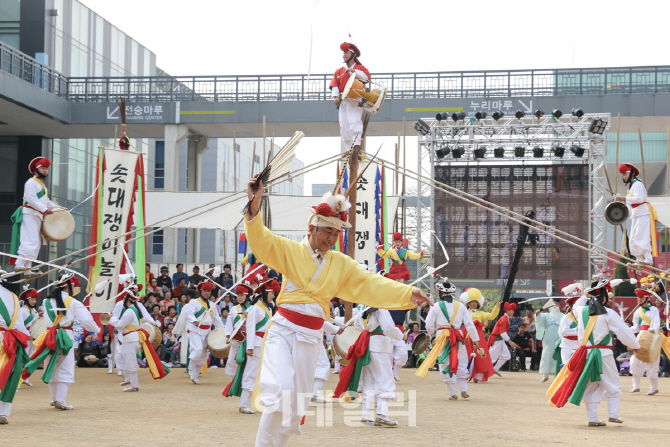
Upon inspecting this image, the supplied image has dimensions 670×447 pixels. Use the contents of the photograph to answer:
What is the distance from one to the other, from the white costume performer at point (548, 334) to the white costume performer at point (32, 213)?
29.4 ft

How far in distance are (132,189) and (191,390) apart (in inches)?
140

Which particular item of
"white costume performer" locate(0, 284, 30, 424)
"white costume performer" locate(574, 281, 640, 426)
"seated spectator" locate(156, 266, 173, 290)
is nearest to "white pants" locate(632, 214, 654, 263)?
"white costume performer" locate(574, 281, 640, 426)

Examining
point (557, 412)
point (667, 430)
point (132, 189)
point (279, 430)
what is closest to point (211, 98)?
point (132, 189)

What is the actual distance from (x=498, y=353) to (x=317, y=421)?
7.70 m

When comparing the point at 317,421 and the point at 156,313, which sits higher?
the point at 156,313

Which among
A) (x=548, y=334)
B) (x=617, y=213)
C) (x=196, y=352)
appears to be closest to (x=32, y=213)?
(x=196, y=352)

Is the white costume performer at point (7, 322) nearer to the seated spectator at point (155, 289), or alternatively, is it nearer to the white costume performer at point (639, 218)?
the seated spectator at point (155, 289)

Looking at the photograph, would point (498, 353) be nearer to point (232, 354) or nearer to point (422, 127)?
point (422, 127)

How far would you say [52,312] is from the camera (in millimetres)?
9930

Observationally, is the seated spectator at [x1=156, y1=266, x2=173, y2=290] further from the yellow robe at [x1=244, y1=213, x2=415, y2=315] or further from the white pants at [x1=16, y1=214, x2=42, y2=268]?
the yellow robe at [x1=244, y1=213, x2=415, y2=315]

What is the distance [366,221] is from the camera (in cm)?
1399

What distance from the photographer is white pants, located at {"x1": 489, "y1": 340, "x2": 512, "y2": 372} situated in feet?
52.1

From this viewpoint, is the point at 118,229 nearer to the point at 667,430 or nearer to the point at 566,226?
the point at 667,430

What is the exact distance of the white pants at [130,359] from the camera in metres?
12.1
